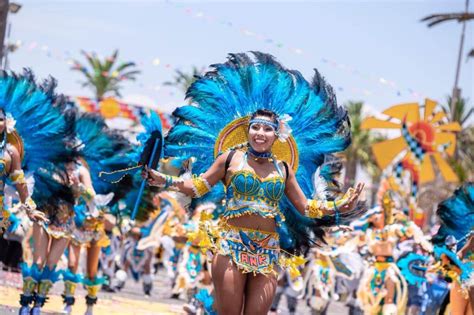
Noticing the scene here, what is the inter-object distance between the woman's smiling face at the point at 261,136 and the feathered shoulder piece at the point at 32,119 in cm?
294

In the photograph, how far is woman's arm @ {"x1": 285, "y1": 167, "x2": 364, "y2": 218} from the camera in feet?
25.7

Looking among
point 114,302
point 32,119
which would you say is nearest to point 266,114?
point 32,119

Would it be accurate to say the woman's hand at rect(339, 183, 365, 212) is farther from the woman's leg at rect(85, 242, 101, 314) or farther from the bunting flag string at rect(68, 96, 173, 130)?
the bunting flag string at rect(68, 96, 173, 130)

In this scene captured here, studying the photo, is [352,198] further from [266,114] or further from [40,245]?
[40,245]

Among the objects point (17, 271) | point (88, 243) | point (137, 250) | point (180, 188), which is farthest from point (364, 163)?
point (180, 188)

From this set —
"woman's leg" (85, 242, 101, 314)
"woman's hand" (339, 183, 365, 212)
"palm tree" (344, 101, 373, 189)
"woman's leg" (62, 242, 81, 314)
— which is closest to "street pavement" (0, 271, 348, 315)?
"woman's leg" (62, 242, 81, 314)

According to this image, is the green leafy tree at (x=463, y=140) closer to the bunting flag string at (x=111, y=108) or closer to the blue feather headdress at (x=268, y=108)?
the bunting flag string at (x=111, y=108)

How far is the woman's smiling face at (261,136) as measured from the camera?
7883 millimetres

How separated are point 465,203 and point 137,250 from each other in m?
10.3

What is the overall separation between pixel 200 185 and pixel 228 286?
2.70ft

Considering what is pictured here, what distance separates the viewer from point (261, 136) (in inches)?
311

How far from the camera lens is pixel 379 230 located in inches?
574

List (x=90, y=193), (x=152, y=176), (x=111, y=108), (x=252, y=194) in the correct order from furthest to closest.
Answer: (x=111, y=108), (x=90, y=193), (x=252, y=194), (x=152, y=176)

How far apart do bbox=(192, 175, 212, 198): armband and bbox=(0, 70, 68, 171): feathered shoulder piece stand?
8.99 feet
